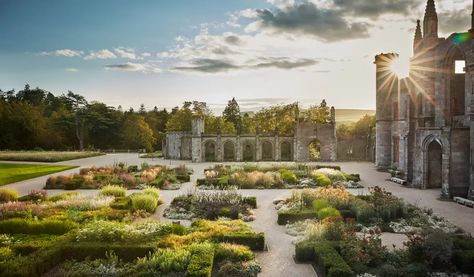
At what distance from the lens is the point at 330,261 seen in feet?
31.3

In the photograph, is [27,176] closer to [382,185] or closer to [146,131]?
[382,185]

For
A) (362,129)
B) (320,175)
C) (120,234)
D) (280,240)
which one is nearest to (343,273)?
(280,240)

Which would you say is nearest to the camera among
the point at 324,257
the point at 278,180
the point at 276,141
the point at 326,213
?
the point at 324,257

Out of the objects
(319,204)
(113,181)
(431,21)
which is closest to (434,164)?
(431,21)

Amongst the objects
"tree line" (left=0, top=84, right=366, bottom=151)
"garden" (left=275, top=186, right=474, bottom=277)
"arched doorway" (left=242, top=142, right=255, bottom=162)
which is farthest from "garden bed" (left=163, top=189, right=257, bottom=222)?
"tree line" (left=0, top=84, right=366, bottom=151)

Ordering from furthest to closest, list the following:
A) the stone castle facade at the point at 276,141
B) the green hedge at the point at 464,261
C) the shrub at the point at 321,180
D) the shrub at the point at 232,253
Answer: the stone castle facade at the point at 276,141 → the shrub at the point at 321,180 → the shrub at the point at 232,253 → the green hedge at the point at 464,261

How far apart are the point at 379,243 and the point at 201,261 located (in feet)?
16.2

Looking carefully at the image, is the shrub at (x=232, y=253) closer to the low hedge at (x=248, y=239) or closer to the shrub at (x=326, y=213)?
the low hedge at (x=248, y=239)

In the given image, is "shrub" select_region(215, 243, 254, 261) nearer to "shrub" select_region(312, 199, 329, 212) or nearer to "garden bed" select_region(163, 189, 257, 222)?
"garden bed" select_region(163, 189, 257, 222)

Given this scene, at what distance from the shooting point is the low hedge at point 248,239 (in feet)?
38.5

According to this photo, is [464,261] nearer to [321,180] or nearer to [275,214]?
[275,214]

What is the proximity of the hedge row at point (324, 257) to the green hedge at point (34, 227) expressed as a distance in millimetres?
7585

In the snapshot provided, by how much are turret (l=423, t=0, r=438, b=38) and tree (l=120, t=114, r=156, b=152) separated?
4854 centimetres

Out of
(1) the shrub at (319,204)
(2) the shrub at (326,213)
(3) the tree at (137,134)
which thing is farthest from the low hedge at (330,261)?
(3) the tree at (137,134)
